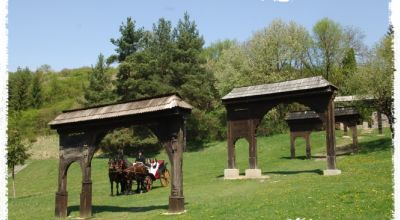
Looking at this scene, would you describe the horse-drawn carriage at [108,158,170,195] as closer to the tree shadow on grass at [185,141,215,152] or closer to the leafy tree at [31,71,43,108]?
the tree shadow on grass at [185,141,215,152]

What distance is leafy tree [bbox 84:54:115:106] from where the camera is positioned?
53781 mm

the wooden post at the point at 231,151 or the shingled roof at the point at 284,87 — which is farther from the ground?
the shingled roof at the point at 284,87

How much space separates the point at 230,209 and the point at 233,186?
824cm

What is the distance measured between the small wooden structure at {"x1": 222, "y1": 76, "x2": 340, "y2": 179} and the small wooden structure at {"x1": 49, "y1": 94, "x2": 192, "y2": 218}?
10.7 m

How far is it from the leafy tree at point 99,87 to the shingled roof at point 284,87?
29.7 m

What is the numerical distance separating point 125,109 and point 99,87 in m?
40.2

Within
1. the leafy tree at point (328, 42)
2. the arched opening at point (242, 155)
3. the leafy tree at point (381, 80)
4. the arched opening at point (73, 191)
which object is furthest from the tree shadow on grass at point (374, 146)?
the leafy tree at point (328, 42)

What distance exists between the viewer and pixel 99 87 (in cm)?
5484

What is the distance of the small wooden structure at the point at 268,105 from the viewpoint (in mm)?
23828

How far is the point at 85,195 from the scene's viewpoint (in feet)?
55.5

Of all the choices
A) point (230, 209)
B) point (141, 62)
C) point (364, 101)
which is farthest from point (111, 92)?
point (230, 209)

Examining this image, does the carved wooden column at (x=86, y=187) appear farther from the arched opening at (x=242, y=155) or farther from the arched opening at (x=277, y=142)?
the arched opening at (x=242, y=155)
